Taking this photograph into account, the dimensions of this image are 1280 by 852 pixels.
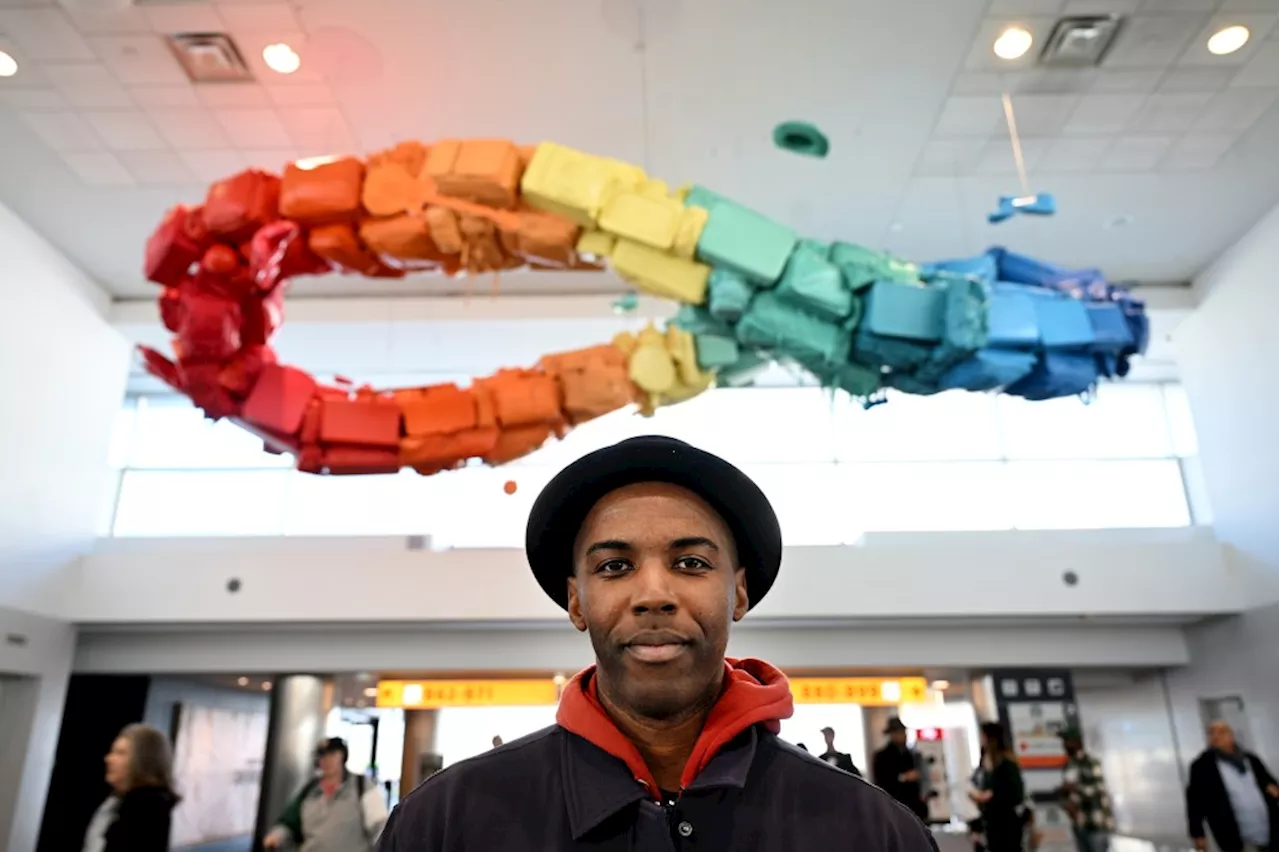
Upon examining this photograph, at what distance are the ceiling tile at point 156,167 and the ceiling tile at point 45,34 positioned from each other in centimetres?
83

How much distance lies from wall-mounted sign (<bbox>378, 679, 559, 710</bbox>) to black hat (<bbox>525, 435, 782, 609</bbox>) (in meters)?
7.00

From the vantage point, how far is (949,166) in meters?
5.68

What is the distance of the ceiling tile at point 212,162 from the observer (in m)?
5.51

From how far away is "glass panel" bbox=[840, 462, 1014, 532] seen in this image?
28.2 ft

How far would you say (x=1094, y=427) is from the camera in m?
9.01

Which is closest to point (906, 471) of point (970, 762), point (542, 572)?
point (970, 762)

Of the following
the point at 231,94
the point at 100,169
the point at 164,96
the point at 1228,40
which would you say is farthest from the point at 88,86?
the point at 1228,40

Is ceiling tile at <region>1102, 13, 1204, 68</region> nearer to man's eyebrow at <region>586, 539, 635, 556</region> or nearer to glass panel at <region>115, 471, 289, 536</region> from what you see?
man's eyebrow at <region>586, 539, 635, 556</region>

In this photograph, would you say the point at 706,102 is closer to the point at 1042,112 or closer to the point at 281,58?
the point at 1042,112

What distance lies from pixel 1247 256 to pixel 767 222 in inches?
209

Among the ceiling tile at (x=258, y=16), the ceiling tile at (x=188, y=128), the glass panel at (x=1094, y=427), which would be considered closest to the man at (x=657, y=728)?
the ceiling tile at (x=258, y=16)

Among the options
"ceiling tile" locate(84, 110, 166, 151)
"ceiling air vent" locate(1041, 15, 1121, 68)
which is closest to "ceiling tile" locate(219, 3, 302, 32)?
"ceiling tile" locate(84, 110, 166, 151)

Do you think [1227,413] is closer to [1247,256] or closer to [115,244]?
[1247,256]

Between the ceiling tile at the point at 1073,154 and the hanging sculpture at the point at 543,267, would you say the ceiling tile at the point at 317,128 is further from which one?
the ceiling tile at the point at 1073,154
